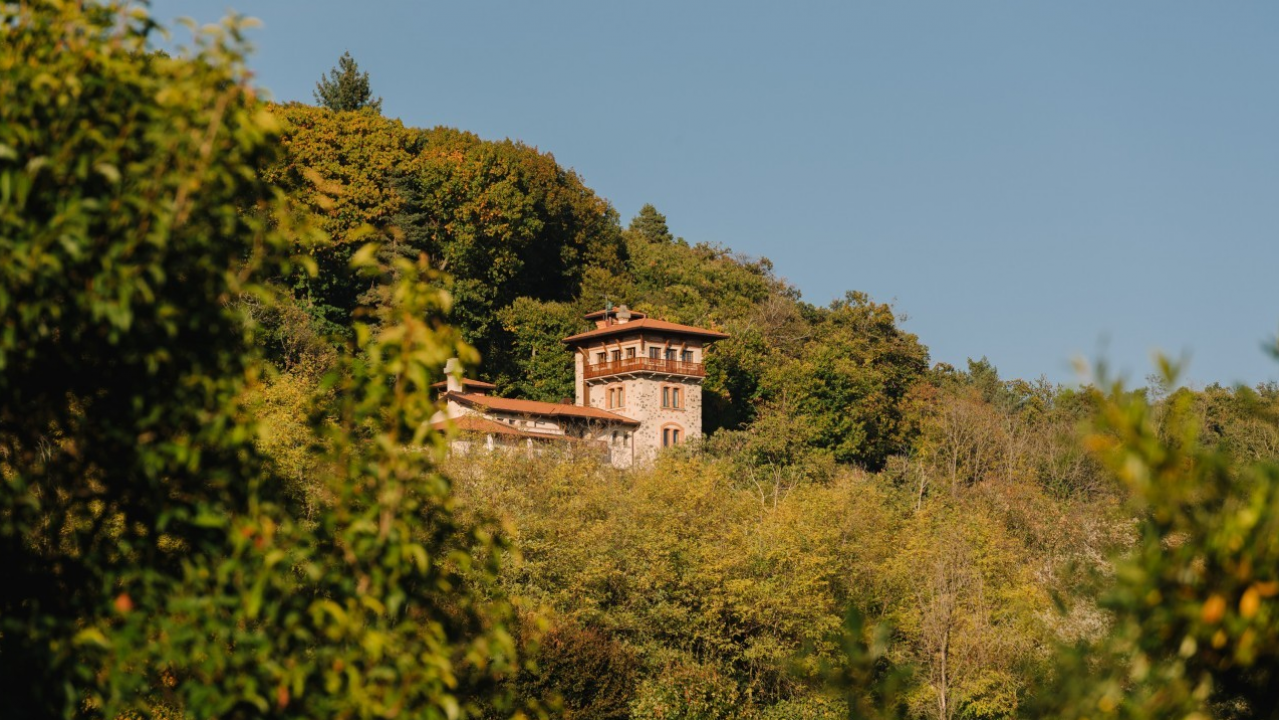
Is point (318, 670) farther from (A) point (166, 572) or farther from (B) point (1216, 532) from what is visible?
(B) point (1216, 532)

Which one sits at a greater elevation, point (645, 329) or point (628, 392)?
point (645, 329)

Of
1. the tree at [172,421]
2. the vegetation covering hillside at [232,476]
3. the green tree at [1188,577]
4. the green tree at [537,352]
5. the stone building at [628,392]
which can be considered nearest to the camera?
the green tree at [1188,577]

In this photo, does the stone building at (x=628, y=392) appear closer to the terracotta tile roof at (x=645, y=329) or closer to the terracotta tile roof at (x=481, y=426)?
the terracotta tile roof at (x=645, y=329)

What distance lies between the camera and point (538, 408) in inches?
2160

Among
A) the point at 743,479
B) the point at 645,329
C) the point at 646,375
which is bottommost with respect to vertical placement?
the point at 743,479

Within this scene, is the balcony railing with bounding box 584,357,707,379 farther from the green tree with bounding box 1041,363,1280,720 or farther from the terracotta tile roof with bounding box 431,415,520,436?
the green tree with bounding box 1041,363,1280,720

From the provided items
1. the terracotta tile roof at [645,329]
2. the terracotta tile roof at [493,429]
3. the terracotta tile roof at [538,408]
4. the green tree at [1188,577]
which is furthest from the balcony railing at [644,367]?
the green tree at [1188,577]

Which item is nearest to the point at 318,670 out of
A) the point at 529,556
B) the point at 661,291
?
the point at 529,556

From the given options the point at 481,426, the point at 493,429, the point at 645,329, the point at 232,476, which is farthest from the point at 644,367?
the point at 232,476

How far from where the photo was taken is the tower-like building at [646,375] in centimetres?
5853

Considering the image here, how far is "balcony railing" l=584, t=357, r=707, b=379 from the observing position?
192ft

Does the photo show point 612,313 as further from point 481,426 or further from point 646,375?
point 481,426

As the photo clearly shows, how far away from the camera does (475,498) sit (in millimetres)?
35312

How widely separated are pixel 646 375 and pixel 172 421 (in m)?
54.0
